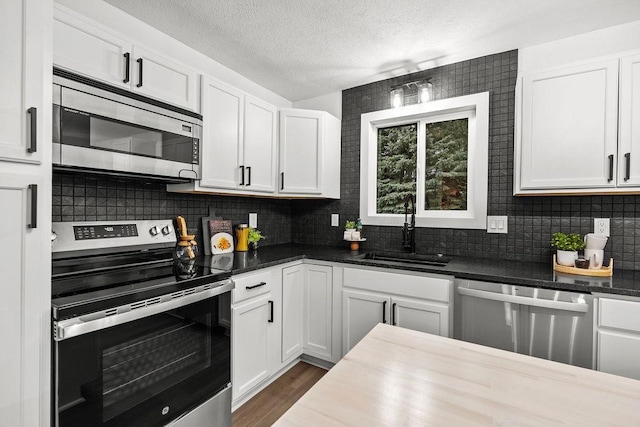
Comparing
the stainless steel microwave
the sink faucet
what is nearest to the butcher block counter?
the stainless steel microwave

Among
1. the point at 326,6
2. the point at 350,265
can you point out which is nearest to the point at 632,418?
the point at 350,265

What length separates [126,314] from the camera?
126 centimetres

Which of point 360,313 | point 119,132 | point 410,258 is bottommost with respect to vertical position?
point 360,313

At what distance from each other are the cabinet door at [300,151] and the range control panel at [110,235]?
41.1 inches

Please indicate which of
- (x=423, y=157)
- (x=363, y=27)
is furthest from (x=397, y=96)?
(x=363, y=27)

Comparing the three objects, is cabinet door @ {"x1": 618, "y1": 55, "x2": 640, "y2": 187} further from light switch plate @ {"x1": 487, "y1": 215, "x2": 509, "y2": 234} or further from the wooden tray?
light switch plate @ {"x1": 487, "y1": 215, "x2": 509, "y2": 234}

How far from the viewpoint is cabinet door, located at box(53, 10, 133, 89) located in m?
1.39

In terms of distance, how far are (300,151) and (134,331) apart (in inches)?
74.5

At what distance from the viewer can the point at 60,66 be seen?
1386 millimetres

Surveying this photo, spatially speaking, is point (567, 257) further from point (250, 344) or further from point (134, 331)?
point (134, 331)

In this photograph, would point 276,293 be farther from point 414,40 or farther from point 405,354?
point 414,40

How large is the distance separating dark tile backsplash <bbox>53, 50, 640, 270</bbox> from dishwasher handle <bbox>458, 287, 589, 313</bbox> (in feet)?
2.29

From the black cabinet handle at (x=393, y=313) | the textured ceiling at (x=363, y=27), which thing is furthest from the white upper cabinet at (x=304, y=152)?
the black cabinet handle at (x=393, y=313)

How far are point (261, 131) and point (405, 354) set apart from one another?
6.91 feet
